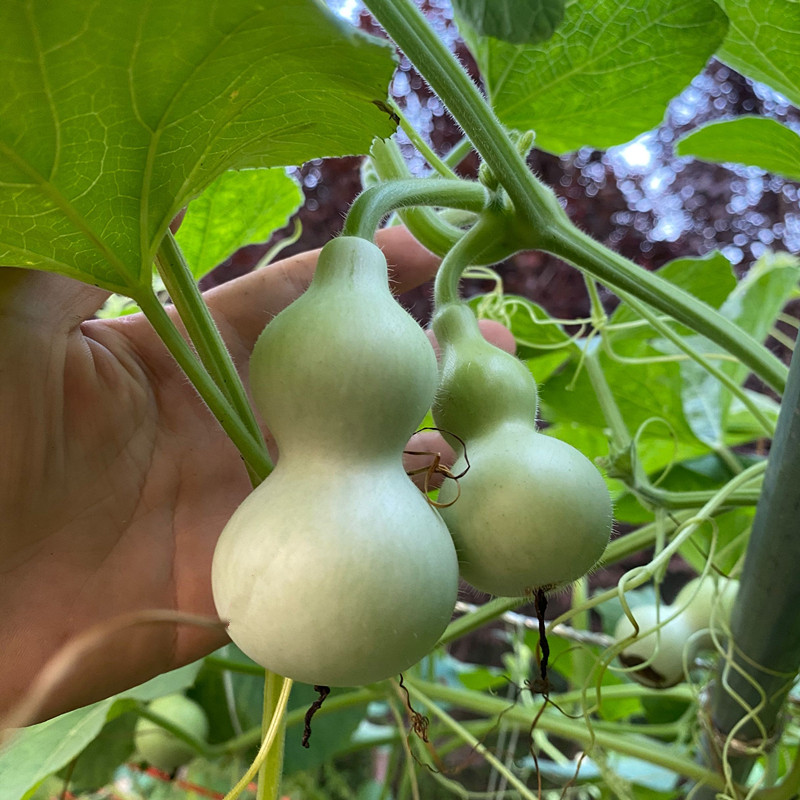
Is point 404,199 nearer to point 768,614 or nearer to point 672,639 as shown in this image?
point 768,614

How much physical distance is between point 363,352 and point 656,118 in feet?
1.34

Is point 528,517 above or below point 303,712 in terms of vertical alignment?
above

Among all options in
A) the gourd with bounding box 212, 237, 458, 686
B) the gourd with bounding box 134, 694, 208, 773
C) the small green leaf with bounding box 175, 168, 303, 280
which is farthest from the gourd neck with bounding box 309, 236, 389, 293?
the gourd with bounding box 134, 694, 208, 773

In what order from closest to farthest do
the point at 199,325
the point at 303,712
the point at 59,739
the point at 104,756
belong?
the point at 199,325
the point at 59,739
the point at 303,712
the point at 104,756

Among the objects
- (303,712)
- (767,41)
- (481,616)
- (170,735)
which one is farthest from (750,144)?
(170,735)

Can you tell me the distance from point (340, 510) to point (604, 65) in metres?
0.41

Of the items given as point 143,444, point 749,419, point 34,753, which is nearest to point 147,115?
point 143,444

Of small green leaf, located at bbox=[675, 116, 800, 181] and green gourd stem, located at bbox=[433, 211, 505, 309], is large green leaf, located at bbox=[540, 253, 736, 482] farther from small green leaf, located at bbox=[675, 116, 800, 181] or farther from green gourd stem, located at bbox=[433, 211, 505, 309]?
green gourd stem, located at bbox=[433, 211, 505, 309]

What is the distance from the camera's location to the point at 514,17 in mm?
315

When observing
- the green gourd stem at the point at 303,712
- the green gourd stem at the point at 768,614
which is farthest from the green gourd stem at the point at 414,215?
the green gourd stem at the point at 303,712

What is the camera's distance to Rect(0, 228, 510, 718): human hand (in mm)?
474

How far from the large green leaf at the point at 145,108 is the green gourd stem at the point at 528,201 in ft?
0.13

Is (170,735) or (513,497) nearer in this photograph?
(513,497)

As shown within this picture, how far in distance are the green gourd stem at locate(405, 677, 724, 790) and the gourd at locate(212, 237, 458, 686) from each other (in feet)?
1.19
